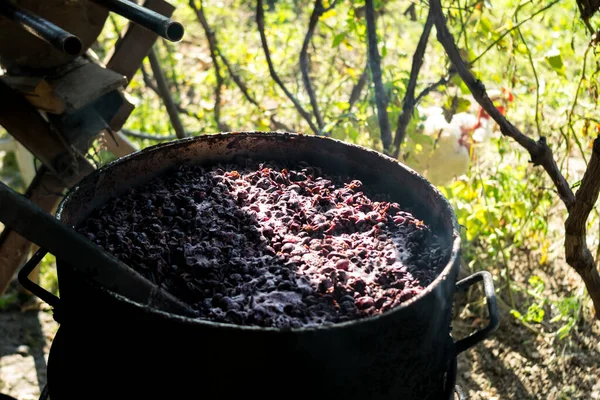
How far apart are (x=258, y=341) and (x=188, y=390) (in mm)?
266

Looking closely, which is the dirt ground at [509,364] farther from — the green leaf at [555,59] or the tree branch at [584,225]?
the green leaf at [555,59]

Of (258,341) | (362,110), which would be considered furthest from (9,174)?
(258,341)

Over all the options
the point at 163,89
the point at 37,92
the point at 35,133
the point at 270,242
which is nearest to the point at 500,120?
the point at 270,242

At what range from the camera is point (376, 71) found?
311 cm

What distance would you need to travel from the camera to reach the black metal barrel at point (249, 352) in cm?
145

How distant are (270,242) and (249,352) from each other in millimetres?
621

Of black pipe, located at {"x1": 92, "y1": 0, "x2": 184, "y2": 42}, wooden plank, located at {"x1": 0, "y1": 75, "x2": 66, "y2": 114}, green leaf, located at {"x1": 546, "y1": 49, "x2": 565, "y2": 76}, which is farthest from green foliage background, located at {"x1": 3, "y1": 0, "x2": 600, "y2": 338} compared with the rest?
black pipe, located at {"x1": 92, "y1": 0, "x2": 184, "y2": 42}

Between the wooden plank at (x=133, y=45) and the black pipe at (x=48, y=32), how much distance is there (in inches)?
34.5

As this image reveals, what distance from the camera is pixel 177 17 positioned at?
6352mm

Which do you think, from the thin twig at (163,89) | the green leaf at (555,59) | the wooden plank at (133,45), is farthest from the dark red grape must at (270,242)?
the thin twig at (163,89)

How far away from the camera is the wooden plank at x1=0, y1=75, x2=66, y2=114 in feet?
8.41

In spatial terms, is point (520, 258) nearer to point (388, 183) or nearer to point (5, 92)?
point (388, 183)

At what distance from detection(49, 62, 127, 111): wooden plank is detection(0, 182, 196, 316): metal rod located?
3.96ft

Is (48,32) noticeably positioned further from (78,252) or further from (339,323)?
(339,323)
